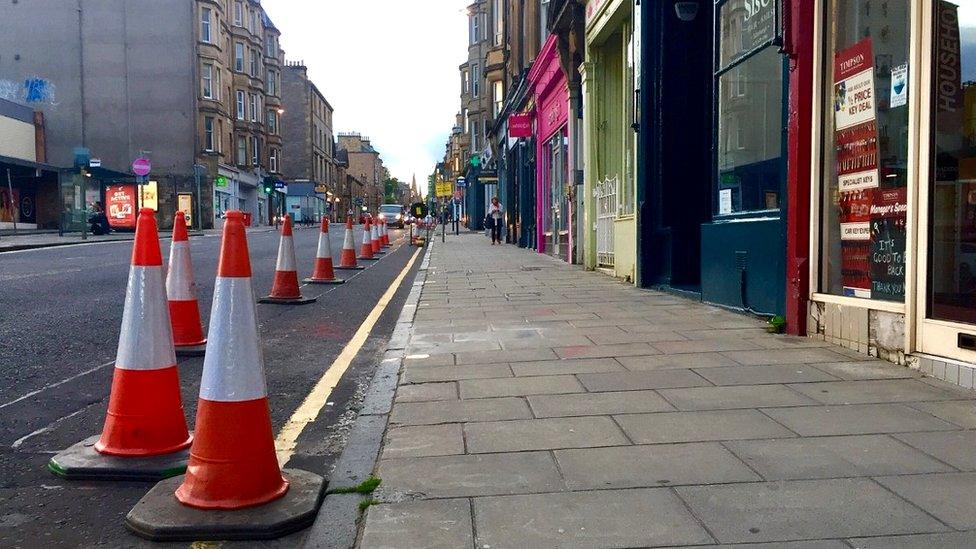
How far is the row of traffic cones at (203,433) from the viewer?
8.48ft

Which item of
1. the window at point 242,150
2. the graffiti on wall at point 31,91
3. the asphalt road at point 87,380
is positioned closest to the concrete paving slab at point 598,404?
the asphalt road at point 87,380

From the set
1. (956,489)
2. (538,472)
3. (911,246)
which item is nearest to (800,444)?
(956,489)

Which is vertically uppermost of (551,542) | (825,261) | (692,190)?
(692,190)

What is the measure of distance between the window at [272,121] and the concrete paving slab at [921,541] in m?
66.7

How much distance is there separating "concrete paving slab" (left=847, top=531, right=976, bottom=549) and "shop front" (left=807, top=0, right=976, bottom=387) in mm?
2122

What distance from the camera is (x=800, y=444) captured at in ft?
10.7

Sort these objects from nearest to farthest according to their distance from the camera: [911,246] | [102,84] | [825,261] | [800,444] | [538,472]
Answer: [538,472], [800,444], [911,246], [825,261], [102,84]

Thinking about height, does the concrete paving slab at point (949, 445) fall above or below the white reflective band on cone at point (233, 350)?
below

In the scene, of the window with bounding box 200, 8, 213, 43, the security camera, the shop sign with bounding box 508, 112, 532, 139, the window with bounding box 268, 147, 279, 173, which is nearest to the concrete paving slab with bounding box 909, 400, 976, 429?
the security camera

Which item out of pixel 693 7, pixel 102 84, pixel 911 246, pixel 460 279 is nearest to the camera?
pixel 911 246

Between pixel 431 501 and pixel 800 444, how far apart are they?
1633mm

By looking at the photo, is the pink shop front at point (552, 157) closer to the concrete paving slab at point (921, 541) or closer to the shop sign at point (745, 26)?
the shop sign at point (745, 26)

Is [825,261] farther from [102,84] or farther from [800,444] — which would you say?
[102,84]

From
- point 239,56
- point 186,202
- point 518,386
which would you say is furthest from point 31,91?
point 518,386
